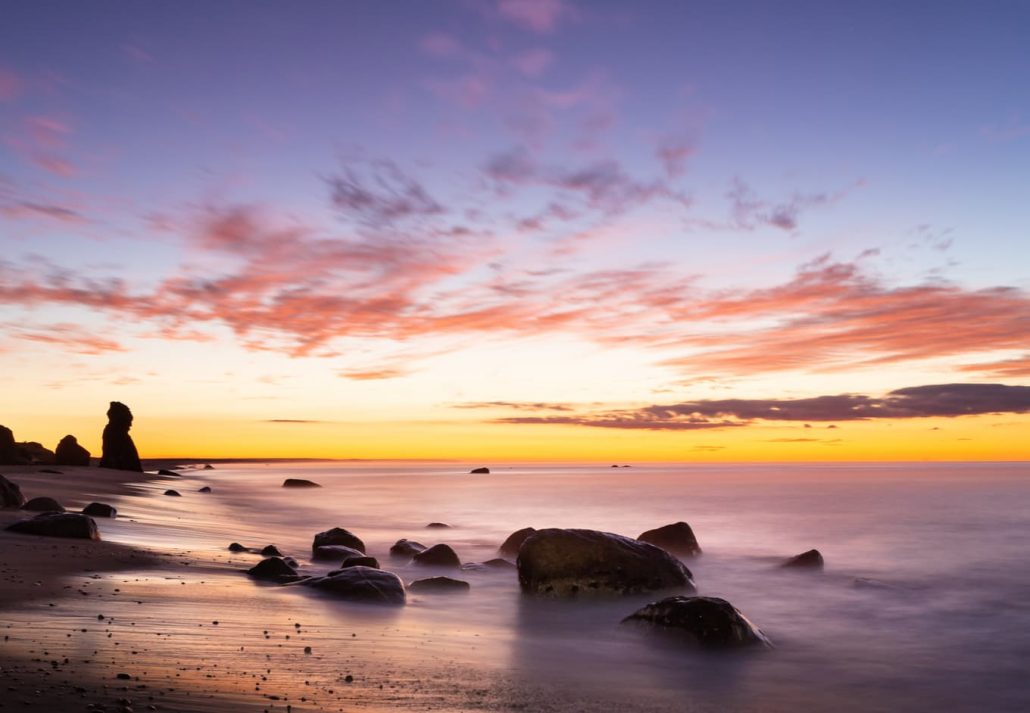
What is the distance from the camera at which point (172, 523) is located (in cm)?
2270

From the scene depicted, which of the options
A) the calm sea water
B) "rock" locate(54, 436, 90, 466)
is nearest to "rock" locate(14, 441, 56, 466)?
"rock" locate(54, 436, 90, 466)

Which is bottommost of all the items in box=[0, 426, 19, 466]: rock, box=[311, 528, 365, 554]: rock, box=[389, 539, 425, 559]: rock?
box=[389, 539, 425, 559]: rock

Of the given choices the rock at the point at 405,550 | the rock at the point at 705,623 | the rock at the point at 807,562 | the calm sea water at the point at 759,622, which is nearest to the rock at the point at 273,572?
the calm sea water at the point at 759,622

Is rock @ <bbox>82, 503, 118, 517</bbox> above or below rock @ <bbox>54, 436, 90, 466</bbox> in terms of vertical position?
below

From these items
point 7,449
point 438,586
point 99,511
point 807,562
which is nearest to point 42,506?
point 99,511

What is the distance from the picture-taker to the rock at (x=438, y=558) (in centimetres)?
1747

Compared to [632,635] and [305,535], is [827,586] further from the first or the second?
[305,535]

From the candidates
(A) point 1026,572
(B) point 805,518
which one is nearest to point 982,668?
(A) point 1026,572

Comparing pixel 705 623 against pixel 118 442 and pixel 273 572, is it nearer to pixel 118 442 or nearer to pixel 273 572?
pixel 273 572

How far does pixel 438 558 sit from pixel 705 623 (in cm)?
906

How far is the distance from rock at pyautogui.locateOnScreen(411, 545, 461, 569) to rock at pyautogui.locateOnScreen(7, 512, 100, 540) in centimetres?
695

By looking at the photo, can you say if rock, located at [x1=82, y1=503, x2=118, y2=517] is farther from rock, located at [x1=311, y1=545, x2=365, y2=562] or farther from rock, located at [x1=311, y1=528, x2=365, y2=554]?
rock, located at [x1=311, y1=545, x2=365, y2=562]

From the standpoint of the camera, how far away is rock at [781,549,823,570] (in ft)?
64.3

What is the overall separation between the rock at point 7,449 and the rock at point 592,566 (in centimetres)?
6258
